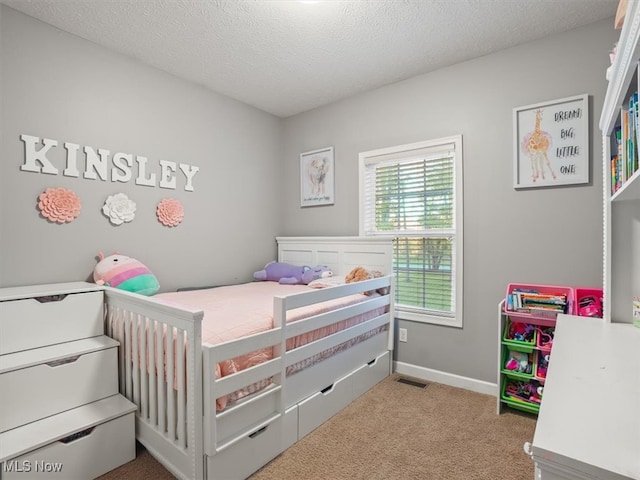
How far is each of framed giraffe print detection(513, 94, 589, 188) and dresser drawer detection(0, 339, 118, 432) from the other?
108 inches

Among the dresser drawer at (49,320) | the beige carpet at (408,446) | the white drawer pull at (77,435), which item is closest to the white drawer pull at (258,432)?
the beige carpet at (408,446)

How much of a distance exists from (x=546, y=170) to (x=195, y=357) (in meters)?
2.34

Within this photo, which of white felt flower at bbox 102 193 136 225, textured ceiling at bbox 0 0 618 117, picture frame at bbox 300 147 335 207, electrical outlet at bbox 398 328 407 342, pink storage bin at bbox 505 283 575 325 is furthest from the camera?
picture frame at bbox 300 147 335 207

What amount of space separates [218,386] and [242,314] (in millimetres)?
461

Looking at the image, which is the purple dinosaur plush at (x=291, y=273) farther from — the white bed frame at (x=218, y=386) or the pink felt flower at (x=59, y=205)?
the pink felt flower at (x=59, y=205)

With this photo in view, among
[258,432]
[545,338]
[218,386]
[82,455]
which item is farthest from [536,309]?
[82,455]

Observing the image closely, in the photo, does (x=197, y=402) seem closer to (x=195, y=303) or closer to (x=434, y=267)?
(x=195, y=303)

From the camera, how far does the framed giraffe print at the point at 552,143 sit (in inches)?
81.5

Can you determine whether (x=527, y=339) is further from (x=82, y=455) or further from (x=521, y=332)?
(x=82, y=455)

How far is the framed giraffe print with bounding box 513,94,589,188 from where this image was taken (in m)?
2.07

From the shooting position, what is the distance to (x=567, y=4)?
1.87 m

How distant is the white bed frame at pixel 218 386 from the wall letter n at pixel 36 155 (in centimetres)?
86

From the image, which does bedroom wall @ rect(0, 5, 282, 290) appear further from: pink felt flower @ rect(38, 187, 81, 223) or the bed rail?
the bed rail

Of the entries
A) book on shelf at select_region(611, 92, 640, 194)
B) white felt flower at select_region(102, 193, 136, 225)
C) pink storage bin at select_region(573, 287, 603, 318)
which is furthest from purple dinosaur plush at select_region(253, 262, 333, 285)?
book on shelf at select_region(611, 92, 640, 194)
